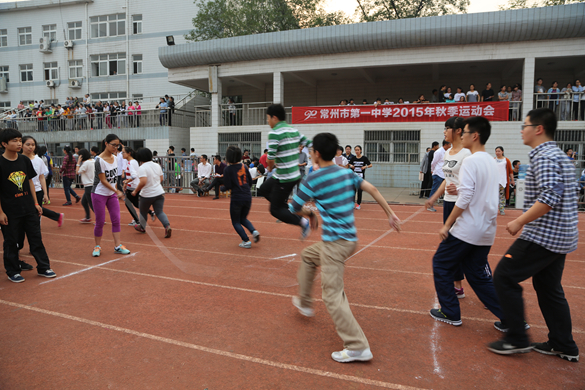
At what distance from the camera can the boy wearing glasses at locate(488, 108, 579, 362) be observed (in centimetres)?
285

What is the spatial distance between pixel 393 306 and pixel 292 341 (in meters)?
1.37

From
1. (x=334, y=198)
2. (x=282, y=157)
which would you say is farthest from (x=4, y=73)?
(x=334, y=198)

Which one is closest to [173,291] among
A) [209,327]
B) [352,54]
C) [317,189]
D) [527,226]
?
[209,327]

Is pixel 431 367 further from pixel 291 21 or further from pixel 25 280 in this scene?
pixel 291 21

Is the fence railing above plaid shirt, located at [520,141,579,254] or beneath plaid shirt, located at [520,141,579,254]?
above

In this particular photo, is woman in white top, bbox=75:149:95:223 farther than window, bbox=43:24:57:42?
No

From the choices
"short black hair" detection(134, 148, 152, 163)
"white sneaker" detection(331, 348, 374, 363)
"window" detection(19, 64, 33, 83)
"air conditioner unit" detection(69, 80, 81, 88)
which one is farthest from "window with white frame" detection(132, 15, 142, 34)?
"white sneaker" detection(331, 348, 374, 363)

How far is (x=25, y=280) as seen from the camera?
511 centimetres

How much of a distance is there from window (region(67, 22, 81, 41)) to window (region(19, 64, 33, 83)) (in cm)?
488

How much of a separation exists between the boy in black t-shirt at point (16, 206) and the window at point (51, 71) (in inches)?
1330

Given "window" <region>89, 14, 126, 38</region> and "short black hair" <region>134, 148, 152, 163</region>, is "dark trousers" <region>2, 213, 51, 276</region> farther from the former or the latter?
"window" <region>89, 14, 126, 38</region>

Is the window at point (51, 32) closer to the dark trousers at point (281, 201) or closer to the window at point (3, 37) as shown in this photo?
the window at point (3, 37)

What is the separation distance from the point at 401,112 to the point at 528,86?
5.44m

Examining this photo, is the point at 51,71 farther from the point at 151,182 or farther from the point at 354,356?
the point at 354,356
